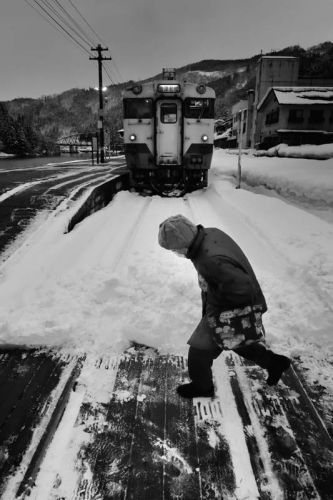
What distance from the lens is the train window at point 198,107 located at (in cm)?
1181

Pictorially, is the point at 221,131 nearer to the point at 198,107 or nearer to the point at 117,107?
the point at 198,107

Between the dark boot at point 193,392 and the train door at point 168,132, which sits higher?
the train door at point 168,132

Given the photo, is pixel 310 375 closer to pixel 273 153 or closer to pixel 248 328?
pixel 248 328

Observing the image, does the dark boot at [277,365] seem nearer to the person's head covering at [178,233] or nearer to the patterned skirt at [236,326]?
the patterned skirt at [236,326]

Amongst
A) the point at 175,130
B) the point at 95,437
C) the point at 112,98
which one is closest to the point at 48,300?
the point at 95,437

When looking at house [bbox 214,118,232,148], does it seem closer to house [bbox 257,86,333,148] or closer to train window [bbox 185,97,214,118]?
house [bbox 257,86,333,148]

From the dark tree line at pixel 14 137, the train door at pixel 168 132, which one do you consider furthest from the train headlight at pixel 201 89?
the dark tree line at pixel 14 137

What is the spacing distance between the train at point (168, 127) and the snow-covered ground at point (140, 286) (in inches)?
181

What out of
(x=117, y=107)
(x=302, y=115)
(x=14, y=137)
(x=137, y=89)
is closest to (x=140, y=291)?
(x=137, y=89)

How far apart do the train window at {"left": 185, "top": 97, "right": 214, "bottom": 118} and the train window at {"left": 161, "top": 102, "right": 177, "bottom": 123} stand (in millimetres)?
429

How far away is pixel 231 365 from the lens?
3057mm

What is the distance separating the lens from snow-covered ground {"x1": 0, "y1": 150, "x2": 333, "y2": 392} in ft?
11.1

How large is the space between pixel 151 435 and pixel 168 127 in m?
11.1

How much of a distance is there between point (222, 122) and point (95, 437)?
79.7m
